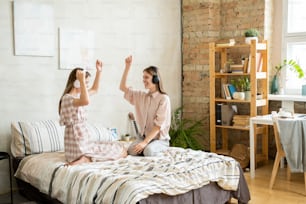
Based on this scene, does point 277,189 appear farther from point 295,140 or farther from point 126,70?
point 126,70

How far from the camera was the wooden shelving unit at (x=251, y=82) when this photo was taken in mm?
5066

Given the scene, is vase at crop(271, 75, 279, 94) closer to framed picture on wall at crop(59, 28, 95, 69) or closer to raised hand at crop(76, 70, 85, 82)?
framed picture on wall at crop(59, 28, 95, 69)

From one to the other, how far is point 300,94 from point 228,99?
966 mm

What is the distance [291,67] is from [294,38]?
15.5 inches

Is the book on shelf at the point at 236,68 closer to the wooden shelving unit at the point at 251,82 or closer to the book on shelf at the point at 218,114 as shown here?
the wooden shelving unit at the point at 251,82

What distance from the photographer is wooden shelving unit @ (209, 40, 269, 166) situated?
16.6 ft

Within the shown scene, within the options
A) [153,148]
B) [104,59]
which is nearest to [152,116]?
[153,148]

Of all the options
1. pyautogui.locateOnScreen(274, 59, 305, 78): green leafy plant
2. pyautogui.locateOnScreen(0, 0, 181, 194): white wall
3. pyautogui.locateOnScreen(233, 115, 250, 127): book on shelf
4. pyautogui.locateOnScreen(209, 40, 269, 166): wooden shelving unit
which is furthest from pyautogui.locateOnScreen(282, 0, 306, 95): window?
pyautogui.locateOnScreen(0, 0, 181, 194): white wall

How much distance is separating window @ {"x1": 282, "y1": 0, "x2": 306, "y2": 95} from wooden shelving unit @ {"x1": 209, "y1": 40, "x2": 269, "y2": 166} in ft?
1.27

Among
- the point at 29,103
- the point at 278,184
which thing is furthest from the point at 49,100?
the point at 278,184

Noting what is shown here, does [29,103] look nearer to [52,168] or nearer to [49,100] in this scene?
[49,100]

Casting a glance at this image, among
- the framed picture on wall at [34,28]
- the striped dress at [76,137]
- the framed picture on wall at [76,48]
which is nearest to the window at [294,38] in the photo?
the framed picture on wall at [76,48]

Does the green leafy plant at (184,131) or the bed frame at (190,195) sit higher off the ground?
the green leafy plant at (184,131)

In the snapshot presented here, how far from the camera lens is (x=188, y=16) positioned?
593cm
